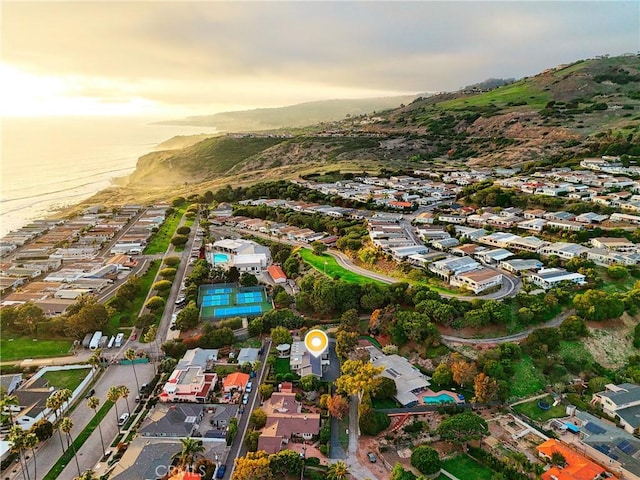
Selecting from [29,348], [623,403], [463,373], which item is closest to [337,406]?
[463,373]

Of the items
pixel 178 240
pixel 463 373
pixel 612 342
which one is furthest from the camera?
pixel 178 240

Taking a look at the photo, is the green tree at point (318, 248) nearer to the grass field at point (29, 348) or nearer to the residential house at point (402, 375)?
the residential house at point (402, 375)

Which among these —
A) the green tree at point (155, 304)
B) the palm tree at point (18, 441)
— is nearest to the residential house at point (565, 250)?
the green tree at point (155, 304)

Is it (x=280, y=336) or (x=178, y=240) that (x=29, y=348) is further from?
(x=178, y=240)

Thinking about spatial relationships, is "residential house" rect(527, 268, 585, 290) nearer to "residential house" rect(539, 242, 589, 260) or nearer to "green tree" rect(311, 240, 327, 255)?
"residential house" rect(539, 242, 589, 260)

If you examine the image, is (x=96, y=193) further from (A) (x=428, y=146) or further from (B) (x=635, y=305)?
(B) (x=635, y=305)
